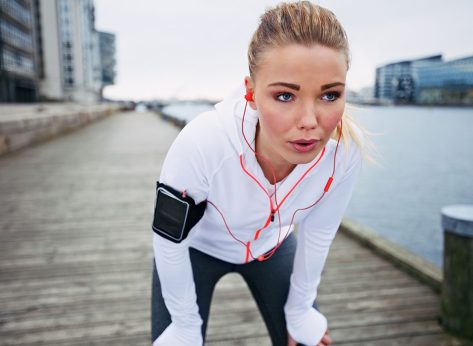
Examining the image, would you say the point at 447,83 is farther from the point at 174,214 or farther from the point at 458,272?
the point at 174,214

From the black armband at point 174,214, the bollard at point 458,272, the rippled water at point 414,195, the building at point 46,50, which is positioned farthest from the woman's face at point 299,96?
the building at point 46,50

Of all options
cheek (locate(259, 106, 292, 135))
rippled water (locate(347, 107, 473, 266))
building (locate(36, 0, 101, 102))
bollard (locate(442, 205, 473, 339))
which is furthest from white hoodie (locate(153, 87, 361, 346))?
building (locate(36, 0, 101, 102))

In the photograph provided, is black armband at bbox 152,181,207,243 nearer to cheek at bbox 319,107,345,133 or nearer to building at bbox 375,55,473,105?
cheek at bbox 319,107,345,133

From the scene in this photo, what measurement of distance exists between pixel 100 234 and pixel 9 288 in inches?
54.9

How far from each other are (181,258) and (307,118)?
765 mm

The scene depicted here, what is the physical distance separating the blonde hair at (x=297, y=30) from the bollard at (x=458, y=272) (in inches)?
74.8

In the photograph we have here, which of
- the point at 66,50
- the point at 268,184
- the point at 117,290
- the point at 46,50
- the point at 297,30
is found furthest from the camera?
the point at 66,50

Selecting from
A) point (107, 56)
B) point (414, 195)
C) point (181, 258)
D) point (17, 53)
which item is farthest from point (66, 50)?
point (181, 258)

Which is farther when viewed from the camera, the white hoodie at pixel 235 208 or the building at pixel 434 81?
the building at pixel 434 81

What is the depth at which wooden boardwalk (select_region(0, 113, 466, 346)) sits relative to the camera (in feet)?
9.53

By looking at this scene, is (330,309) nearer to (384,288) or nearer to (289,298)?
(384,288)

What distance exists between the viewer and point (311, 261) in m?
1.81

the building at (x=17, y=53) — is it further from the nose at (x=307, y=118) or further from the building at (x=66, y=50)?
the nose at (x=307, y=118)

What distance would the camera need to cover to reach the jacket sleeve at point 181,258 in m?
1.47
